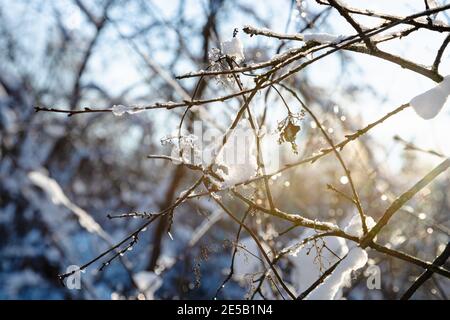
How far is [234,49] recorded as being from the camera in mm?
1129

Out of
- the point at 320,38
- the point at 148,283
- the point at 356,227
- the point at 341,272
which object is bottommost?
the point at 341,272

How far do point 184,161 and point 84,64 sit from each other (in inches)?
241

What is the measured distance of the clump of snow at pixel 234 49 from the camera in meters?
1.13

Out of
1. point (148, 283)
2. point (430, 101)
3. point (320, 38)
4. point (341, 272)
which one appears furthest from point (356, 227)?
point (148, 283)

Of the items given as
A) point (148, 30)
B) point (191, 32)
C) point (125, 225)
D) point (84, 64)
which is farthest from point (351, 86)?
point (125, 225)

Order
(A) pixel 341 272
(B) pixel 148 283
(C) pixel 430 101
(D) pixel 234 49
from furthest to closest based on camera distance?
1. (B) pixel 148 283
2. (A) pixel 341 272
3. (D) pixel 234 49
4. (C) pixel 430 101

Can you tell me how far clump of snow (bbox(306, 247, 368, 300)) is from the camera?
47.6 inches

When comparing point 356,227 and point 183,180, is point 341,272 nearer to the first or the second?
point 356,227

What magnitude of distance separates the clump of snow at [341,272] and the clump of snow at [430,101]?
1.44 ft

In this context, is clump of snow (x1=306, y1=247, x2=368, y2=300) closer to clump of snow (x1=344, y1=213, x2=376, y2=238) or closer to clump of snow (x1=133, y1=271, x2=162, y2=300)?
clump of snow (x1=344, y1=213, x2=376, y2=238)

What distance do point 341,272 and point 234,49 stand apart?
714mm

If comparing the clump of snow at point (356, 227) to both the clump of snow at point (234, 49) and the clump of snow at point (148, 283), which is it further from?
the clump of snow at point (148, 283)

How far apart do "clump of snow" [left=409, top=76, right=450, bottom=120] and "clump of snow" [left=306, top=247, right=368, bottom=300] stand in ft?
1.44

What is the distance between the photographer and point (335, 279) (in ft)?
4.35
